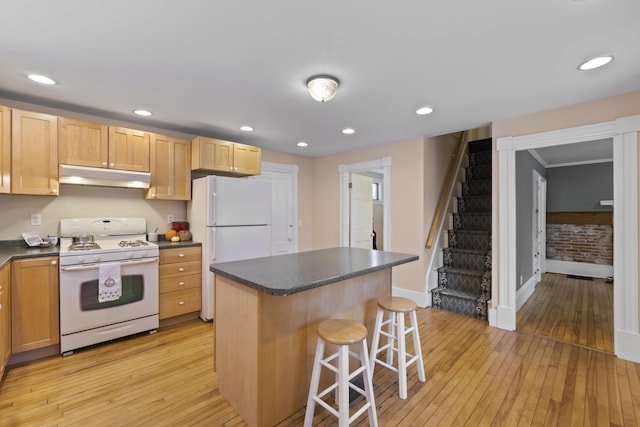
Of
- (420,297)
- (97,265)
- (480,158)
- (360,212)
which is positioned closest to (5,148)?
(97,265)

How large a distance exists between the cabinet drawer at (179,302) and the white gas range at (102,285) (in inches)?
4.5

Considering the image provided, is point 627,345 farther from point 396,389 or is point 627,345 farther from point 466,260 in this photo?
point 396,389

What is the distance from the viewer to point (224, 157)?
372cm

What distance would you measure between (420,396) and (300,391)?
87cm

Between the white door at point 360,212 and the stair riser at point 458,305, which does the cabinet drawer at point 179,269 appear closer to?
the white door at point 360,212

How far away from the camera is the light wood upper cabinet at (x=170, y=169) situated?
11.1 feet

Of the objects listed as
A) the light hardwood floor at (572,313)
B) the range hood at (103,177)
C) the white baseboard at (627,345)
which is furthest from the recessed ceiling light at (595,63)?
the range hood at (103,177)

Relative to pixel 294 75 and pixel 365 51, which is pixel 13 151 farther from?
pixel 365 51

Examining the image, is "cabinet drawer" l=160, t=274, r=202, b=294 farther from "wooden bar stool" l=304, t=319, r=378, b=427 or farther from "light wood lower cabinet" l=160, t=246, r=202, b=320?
"wooden bar stool" l=304, t=319, r=378, b=427

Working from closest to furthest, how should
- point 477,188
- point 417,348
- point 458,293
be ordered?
point 417,348, point 458,293, point 477,188

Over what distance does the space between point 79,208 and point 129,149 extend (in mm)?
855

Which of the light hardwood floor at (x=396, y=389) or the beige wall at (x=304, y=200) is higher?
the beige wall at (x=304, y=200)

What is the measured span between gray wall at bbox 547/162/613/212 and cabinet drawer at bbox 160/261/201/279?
700cm

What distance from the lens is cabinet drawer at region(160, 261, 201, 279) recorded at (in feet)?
10.3
